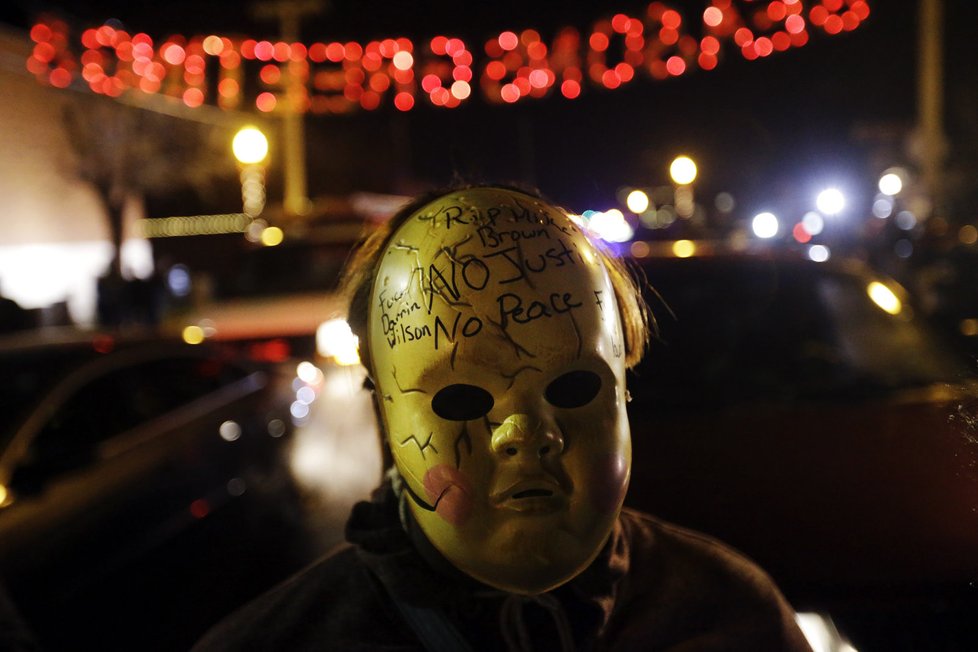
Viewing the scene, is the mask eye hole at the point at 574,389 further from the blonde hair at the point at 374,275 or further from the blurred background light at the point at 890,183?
the blurred background light at the point at 890,183

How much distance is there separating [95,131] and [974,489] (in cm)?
2094

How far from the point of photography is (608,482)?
1429mm

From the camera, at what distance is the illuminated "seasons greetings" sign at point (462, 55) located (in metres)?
13.8

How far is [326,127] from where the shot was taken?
125ft

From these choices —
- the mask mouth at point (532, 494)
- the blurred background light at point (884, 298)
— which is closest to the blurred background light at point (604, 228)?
the mask mouth at point (532, 494)

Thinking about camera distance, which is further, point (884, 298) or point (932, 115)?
point (932, 115)

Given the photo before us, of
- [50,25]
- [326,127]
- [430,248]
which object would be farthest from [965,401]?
[326,127]

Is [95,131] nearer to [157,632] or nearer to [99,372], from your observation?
[99,372]

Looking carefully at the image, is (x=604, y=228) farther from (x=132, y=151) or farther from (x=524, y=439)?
(x=132, y=151)

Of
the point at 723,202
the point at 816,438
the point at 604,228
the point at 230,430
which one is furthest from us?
the point at 723,202

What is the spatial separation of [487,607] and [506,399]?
0.42 m

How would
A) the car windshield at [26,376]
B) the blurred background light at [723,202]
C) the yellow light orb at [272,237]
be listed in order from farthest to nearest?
the blurred background light at [723,202] < the yellow light orb at [272,237] < the car windshield at [26,376]

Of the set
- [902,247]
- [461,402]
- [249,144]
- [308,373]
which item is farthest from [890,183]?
[461,402]

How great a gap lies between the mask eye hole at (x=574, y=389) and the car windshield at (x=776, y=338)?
89.5 inches
